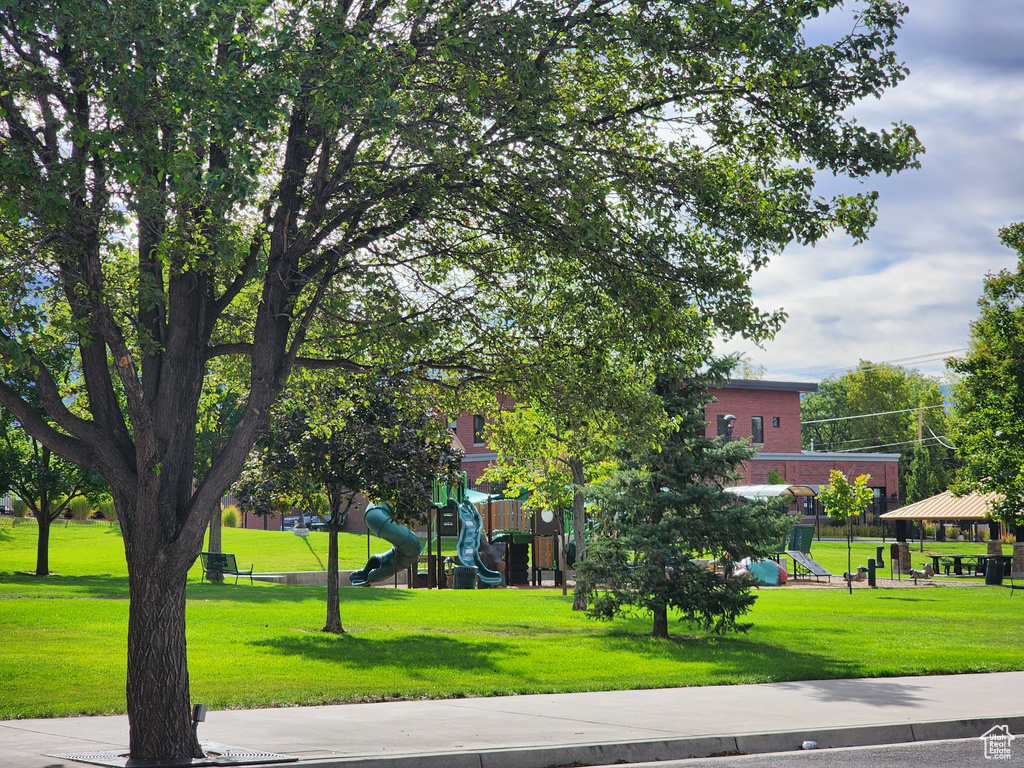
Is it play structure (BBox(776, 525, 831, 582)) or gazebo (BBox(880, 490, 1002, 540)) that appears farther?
gazebo (BBox(880, 490, 1002, 540))

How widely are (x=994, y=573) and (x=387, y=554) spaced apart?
66.1ft

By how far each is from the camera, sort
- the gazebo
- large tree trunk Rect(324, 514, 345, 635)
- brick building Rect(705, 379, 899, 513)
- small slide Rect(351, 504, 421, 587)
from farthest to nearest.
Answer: brick building Rect(705, 379, 899, 513) < the gazebo < small slide Rect(351, 504, 421, 587) < large tree trunk Rect(324, 514, 345, 635)

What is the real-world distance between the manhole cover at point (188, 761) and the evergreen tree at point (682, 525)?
32.7ft

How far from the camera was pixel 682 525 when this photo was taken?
58.1 ft

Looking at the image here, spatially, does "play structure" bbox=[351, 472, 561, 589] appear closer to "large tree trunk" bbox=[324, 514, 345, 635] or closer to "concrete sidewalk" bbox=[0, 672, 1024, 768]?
"large tree trunk" bbox=[324, 514, 345, 635]

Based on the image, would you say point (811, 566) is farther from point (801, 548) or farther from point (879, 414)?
point (879, 414)

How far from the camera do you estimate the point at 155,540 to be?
8844 millimetres

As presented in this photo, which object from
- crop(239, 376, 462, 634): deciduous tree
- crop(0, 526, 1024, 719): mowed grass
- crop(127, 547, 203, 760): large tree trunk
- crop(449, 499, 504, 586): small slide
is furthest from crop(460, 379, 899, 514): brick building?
crop(127, 547, 203, 760): large tree trunk

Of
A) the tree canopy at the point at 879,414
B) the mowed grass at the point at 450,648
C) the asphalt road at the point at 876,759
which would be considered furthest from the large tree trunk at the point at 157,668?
the tree canopy at the point at 879,414

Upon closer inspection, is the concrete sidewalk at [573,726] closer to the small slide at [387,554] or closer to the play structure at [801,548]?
the small slide at [387,554]

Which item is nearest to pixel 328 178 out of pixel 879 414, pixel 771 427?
pixel 771 427

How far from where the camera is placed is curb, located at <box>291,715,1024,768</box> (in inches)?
331

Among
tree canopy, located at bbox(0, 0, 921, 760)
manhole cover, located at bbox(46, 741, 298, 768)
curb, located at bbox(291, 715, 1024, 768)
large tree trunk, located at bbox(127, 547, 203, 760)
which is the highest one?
tree canopy, located at bbox(0, 0, 921, 760)

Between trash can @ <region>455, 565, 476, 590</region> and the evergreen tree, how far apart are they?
52.1ft
